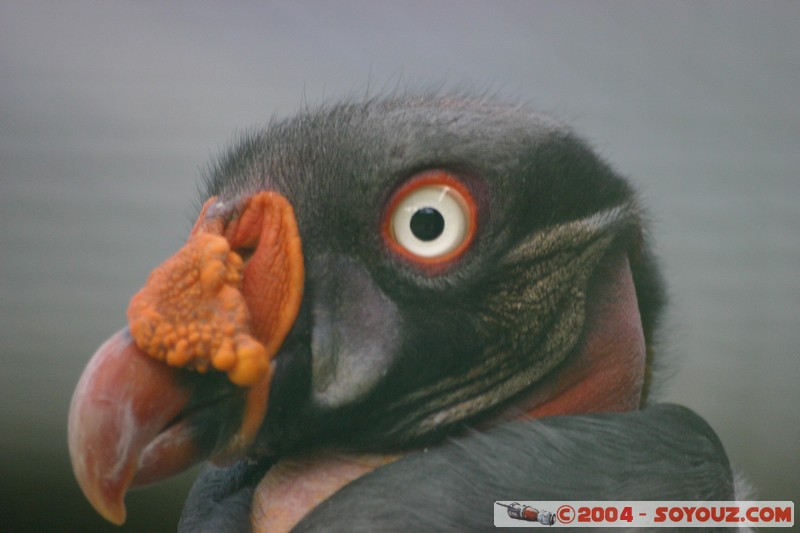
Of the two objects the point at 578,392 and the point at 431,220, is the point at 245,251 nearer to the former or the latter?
the point at 431,220

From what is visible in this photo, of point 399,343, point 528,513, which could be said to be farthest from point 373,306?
point 528,513

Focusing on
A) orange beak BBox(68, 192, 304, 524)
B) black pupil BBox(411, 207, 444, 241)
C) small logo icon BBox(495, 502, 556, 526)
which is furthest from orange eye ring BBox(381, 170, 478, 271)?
small logo icon BBox(495, 502, 556, 526)

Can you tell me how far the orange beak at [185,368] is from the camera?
0.86 metres

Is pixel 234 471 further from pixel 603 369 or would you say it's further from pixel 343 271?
pixel 603 369

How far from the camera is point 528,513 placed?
0.92m

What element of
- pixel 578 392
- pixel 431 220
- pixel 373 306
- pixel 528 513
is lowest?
pixel 528 513

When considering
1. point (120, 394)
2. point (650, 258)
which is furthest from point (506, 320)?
point (120, 394)

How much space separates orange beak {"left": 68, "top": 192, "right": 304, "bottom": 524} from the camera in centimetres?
86

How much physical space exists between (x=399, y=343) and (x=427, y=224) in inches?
6.1

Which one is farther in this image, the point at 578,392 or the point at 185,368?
the point at 578,392

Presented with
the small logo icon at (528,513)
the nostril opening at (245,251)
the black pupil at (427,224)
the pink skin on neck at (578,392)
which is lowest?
the small logo icon at (528,513)

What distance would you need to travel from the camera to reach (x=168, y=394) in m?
0.89

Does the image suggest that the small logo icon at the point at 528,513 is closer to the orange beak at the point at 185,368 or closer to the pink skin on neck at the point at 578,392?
the pink skin on neck at the point at 578,392

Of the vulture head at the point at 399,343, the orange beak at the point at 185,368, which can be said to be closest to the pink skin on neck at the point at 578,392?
the vulture head at the point at 399,343
